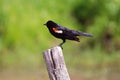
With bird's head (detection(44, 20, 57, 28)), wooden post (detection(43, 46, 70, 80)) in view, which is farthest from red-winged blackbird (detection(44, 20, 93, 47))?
wooden post (detection(43, 46, 70, 80))

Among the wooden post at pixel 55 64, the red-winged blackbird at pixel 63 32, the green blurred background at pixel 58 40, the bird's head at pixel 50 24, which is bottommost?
the wooden post at pixel 55 64

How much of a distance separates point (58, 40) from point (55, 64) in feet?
28.5

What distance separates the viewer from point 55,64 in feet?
20.4

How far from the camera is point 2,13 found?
14461 millimetres

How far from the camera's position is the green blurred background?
529 inches

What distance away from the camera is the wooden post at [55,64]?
6199mm

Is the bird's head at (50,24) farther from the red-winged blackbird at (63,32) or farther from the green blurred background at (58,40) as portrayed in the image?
the green blurred background at (58,40)

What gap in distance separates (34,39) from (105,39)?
5.16 feet

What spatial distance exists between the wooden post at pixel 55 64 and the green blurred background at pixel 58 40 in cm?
674

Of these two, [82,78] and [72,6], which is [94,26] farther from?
[82,78]

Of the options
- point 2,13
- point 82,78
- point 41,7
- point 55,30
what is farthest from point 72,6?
point 55,30

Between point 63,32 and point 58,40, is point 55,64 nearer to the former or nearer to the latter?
point 63,32

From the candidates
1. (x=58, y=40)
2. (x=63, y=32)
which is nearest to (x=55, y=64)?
(x=63, y=32)

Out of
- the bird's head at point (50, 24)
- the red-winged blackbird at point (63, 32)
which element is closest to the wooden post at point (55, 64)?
the red-winged blackbird at point (63, 32)
